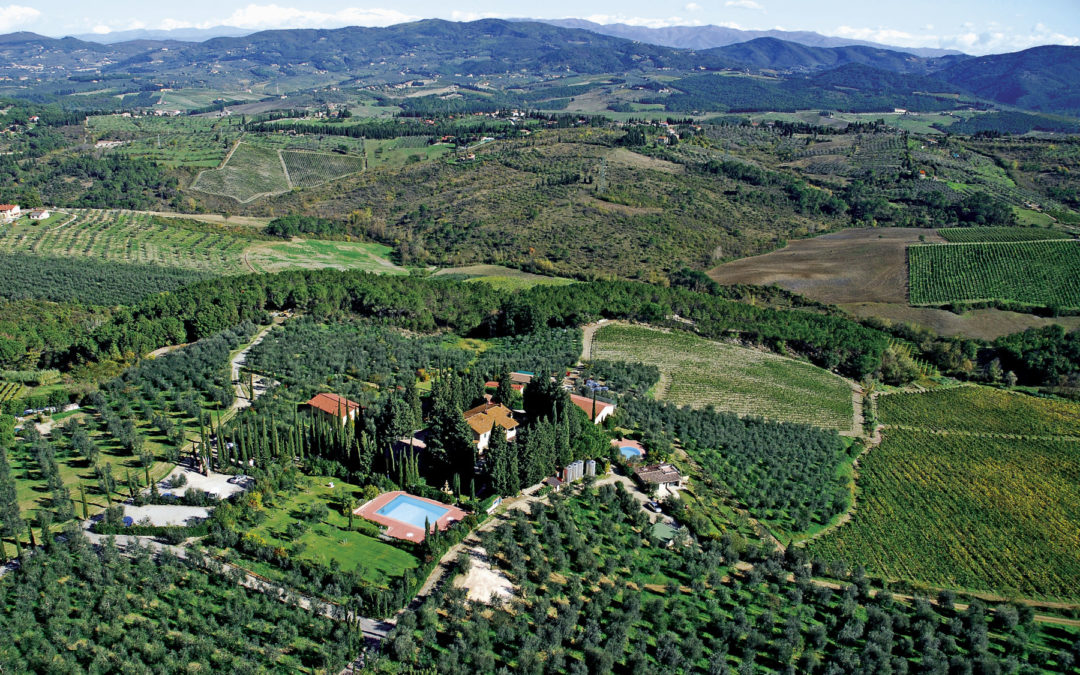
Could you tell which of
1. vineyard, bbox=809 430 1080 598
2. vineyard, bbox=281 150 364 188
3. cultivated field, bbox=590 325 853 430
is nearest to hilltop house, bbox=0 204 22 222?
vineyard, bbox=281 150 364 188

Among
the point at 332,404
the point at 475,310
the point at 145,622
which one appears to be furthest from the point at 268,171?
the point at 145,622

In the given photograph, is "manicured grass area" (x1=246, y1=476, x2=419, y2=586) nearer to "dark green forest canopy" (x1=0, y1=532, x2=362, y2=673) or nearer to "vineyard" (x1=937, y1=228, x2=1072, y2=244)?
"dark green forest canopy" (x1=0, y1=532, x2=362, y2=673)

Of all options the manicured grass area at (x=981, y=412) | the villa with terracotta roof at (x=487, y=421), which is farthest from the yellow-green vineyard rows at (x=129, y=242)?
the manicured grass area at (x=981, y=412)

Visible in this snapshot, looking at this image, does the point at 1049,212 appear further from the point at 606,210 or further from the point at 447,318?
the point at 447,318

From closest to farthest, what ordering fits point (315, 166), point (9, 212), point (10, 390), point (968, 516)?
point (968, 516) < point (10, 390) < point (9, 212) < point (315, 166)

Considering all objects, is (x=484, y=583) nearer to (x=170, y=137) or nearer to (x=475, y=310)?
(x=475, y=310)

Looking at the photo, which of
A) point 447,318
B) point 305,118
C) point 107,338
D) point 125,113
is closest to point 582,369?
point 447,318

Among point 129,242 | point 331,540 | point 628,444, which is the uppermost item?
point 129,242
